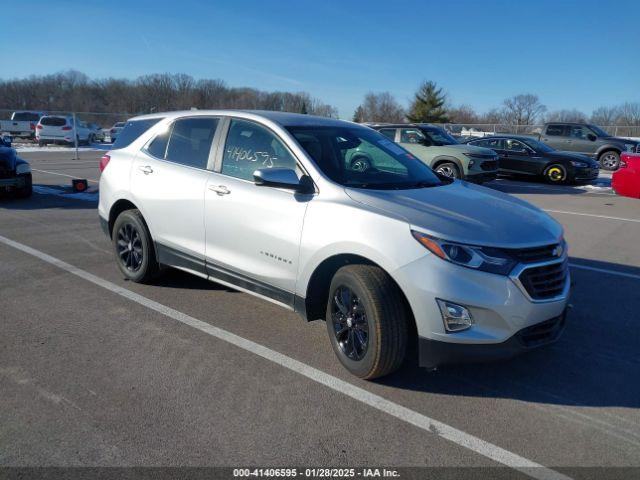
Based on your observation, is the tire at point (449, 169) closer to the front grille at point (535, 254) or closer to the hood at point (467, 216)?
the hood at point (467, 216)

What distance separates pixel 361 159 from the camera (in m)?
4.32

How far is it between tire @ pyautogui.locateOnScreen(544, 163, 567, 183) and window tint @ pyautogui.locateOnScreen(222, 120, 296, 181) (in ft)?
44.6

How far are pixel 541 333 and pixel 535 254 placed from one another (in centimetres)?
51

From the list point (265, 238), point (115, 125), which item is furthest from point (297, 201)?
point (115, 125)

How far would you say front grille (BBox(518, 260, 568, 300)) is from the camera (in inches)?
124

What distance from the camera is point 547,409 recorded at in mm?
3211

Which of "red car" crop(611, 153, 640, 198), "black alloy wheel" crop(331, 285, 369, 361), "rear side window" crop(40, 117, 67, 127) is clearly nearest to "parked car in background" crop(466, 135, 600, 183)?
"red car" crop(611, 153, 640, 198)

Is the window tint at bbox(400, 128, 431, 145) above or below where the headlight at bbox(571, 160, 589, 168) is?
above

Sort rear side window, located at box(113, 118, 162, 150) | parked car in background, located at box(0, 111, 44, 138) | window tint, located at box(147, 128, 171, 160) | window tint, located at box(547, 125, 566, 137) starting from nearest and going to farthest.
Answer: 1. window tint, located at box(147, 128, 171, 160)
2. rear side window, located at box(113, 118, 162, 150)
3. window tint, located at box(547, 125, 566, 137)
4. parked car in background, located at box(0, 111, 44, 138)

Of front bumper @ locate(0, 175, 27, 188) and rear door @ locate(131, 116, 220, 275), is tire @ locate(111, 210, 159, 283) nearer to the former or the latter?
rear door @ locate(131, 116, 220, 275)

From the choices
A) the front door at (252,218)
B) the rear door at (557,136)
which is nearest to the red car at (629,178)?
the rear door at (557,136)

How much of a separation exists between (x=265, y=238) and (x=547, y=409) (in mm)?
2259

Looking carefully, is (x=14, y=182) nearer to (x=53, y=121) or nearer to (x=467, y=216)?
(x=467, y=216)

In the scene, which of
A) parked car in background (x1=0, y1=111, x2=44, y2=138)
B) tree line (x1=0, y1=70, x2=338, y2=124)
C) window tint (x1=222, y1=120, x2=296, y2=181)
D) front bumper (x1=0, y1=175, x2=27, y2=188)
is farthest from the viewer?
tree line (x1=0, y1=70, x2=338, y2=124)
